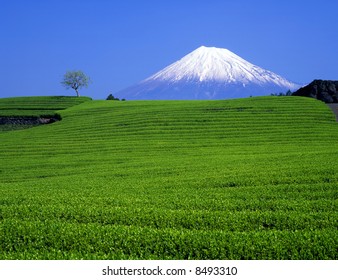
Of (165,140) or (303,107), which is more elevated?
(303,107)

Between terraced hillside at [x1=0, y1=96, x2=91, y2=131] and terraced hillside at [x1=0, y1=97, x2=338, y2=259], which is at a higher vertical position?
terraced hillside at [x1=0, y1=96, x2=91, y2=131]

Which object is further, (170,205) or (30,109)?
(30,109)

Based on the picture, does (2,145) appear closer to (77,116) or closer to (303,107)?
(77,116)

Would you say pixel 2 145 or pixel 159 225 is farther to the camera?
pixel 2 145

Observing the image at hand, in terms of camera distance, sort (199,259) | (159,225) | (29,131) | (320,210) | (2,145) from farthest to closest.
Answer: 1. (29,131)
2. (2,145)
3. (320,210)
4. (159,225)
5. (199,259)

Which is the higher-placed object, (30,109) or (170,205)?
(30,109)

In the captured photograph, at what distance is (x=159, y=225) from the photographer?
39.3ft

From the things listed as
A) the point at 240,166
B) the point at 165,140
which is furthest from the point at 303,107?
the point at 240,166

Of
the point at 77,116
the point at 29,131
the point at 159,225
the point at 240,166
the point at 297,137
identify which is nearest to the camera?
the point at 159,225

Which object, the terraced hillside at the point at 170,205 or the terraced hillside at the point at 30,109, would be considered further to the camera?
the terraced hillside at the point at 30,109

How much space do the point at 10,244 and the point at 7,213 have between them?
310 cm

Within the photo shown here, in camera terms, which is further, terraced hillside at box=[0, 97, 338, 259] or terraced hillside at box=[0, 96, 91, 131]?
terraced hillside at box=[0, 96, 91, 131]

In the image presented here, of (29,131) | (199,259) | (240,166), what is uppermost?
(29,131)

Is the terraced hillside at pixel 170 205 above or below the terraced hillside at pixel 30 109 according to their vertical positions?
below
